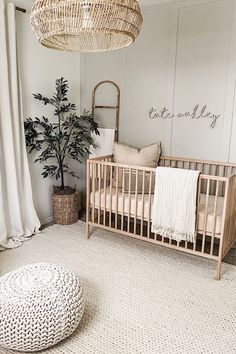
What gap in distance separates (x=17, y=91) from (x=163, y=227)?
188 cm

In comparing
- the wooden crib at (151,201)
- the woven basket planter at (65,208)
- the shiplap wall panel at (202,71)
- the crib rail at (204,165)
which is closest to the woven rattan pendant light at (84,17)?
the wooden crib at (151,201)

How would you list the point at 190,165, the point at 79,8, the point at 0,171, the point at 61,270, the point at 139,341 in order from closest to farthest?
the point at 79,8, the point at 139,341, the point at 61,270, the point at 0,171, the point at 190,165

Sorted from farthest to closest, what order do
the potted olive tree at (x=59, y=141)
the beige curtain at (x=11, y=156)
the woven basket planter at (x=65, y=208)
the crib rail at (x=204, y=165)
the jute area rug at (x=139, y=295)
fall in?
the woven basket planter at (x=65, y=208) < the potted olive tree at (x=59, y=141) < the crib rail at (x=204, y=165) < the beige curtain at (x=11, y=156) < the jute area rug at (x=139, y=295)

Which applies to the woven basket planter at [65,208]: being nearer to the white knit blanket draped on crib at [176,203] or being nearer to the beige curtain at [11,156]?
the beige curtain at [11,156]

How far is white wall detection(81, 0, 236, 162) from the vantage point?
8.93 ft

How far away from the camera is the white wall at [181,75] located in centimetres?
272

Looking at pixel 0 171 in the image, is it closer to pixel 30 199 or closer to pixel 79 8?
pixel 30 199

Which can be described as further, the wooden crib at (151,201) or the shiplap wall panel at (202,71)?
the shiplap wall panel at (202,71)

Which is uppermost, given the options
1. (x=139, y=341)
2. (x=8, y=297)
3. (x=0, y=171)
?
(x=0, y=171)

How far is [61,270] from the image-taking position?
1839 mm

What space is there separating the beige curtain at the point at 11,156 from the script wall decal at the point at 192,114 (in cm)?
140

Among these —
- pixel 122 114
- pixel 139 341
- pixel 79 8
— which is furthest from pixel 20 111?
pixel 139 341

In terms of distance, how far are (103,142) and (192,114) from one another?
111 cm

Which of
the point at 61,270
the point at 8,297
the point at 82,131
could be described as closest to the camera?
the point at 8,297
